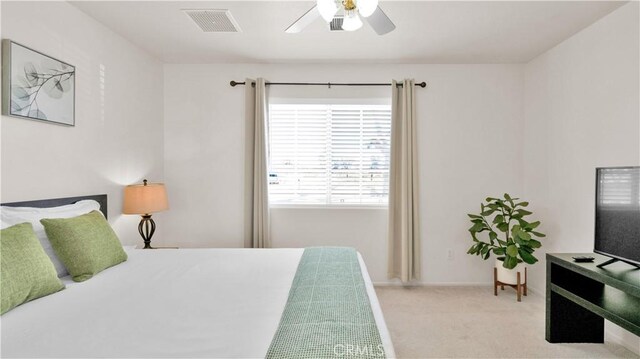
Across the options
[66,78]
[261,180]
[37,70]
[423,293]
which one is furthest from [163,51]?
[423,293]

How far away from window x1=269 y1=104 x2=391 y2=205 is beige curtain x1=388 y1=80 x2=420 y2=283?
6.3 inches

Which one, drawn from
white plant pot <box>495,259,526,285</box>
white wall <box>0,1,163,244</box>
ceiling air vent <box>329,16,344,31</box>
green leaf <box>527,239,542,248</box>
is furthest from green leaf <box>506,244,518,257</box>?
white wall <box>0,1,163,244</box>

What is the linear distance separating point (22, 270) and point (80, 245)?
1.36 feet

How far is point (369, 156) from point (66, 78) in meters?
2.86

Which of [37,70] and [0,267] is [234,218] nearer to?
[37,70]

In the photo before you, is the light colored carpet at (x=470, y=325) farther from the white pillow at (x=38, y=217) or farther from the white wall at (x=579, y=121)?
the white pillow at (x=38, y=217)

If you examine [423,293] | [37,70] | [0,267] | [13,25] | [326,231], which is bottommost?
[423,293]

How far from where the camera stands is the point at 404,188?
3.58 metres

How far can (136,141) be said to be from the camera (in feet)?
10.7

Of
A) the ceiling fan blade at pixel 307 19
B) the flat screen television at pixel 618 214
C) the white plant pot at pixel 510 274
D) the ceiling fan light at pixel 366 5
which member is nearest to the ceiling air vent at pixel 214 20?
the ceiling fan blade at pixel 307 19

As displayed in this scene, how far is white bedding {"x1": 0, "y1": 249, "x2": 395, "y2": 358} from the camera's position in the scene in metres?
1.10

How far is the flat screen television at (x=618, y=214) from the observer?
1968 millimetres

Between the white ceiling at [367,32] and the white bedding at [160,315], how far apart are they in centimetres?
193

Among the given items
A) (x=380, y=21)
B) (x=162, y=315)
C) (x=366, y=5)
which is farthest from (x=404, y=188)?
(x=162, y=315)
